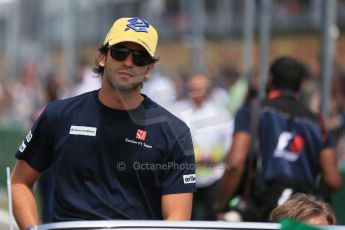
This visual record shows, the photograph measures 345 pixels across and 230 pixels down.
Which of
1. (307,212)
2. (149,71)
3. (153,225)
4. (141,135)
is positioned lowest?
(307,212)

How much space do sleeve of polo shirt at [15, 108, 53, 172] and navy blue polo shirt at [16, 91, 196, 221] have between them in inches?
0.6

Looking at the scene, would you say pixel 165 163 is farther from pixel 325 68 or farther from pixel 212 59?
pixel 212 59

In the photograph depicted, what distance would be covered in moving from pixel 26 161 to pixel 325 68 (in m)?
6.03

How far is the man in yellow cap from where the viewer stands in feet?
17.7

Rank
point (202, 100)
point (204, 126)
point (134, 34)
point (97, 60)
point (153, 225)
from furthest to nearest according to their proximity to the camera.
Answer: point (202, 100) < point (204, 126) < point (97, 60) < point (134, 34) < point (153, 225)

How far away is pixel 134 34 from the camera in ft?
17.6

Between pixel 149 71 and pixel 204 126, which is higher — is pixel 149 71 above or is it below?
above

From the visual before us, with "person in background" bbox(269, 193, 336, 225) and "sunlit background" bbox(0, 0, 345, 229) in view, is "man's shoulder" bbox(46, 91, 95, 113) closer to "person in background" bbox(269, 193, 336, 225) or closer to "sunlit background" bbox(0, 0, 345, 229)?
"person in background" bbox(269, 193, 336, 225)

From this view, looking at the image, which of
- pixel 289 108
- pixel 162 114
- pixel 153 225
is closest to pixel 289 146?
pixel 289 108

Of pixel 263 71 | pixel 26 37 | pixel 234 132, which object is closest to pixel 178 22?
pixel 26 37

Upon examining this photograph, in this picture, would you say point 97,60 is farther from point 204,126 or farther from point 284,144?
point 284,144

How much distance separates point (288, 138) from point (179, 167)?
2746 mm

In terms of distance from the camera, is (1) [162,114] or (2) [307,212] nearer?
(2) [307,212]

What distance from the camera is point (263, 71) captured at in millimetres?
11273
